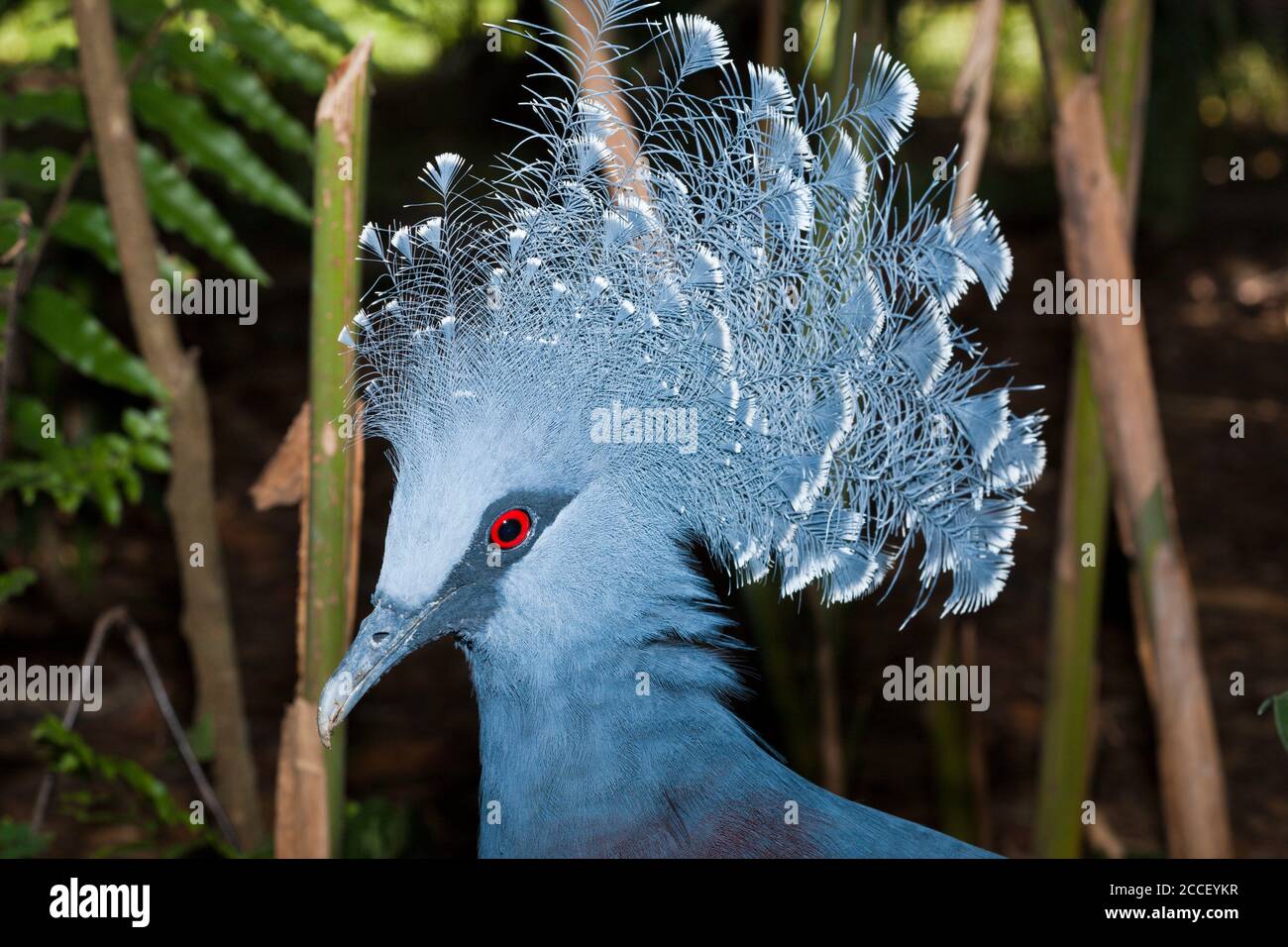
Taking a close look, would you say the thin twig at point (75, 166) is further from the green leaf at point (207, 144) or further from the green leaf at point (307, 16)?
the green leaf at point (307, 16)

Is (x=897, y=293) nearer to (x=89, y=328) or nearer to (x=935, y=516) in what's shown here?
(x=935, y=516)

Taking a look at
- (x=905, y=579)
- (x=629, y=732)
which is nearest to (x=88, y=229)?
(x=629, y=732)

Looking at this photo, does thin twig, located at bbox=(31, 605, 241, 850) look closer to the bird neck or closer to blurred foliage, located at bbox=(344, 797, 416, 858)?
blurred foliage, located at bbox=(344, 797, 416, 858)

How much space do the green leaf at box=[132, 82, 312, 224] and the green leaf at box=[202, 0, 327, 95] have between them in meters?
0.12

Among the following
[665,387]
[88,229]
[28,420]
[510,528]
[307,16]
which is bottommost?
[510,528]

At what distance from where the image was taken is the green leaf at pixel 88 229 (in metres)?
1.74

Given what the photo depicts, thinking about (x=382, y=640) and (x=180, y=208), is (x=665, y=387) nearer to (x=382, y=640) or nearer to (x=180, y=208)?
(x=382, y=640)

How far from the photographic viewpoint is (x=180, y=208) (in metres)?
1.72

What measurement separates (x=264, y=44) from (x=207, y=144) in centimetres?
16

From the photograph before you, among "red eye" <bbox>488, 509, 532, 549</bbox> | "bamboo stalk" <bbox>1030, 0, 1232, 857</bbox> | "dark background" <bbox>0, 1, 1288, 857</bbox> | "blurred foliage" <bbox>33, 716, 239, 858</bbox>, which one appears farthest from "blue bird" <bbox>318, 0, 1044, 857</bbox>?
"blurred foliage" <bbox>33, 716, 239, 858</bbox>

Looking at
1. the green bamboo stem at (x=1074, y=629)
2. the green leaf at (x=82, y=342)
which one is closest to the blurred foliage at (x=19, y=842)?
the green leaf at (x=82, y=342)

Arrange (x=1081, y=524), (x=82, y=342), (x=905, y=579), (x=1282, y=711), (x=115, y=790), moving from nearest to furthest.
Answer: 1. (x=1282, y=711)
2. (x=1081, y=524)
3. (x=82, y=342)
4. (x=115, y=790)
5. (x=905, y=579)

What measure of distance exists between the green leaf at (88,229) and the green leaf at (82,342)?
8 cm
